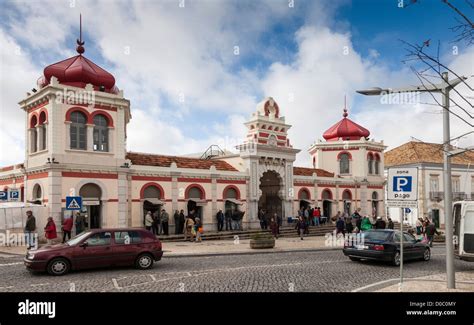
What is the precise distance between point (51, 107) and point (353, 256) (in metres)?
16.3

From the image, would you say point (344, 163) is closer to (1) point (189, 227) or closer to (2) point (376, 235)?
(1) point (189, 227)

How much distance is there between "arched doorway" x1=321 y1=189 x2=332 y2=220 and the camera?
1453 inches

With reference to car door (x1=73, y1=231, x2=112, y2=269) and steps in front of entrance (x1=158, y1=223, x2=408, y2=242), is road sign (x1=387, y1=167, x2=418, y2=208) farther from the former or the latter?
steps in front of entrance (x1=158, y1=223, x2=408, y2=242)

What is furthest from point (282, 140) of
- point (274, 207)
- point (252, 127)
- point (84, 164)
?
point (84, 164)

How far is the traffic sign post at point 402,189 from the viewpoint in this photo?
10008 millimetres

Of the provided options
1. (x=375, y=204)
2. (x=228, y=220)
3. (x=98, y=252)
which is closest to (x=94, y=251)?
(x=98, y=252)

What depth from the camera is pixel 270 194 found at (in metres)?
33.6

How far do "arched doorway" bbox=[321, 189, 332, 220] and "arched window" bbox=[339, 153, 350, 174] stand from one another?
3860mm

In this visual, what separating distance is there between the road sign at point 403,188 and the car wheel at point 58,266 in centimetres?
935

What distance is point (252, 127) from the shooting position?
3183 centimetres

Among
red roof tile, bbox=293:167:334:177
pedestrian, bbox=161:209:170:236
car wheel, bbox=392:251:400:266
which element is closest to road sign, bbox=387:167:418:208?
car wheel, bbox=392:251:400:266

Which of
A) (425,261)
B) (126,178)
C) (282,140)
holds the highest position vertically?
(282,140)
